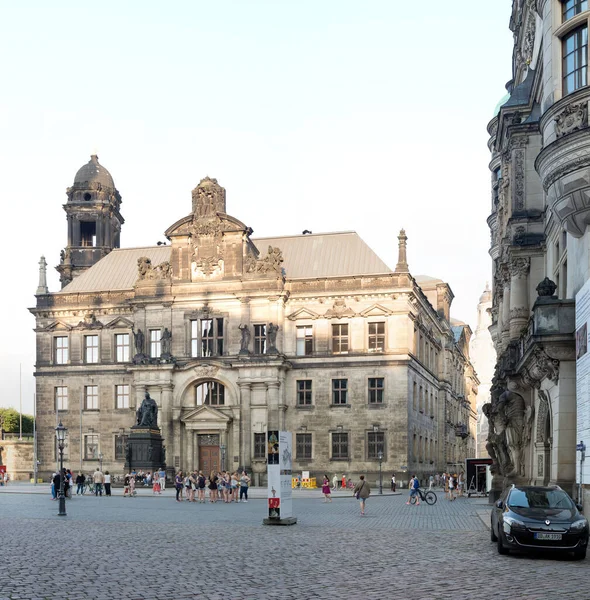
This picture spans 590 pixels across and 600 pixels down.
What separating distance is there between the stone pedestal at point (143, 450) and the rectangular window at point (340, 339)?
59.1ft

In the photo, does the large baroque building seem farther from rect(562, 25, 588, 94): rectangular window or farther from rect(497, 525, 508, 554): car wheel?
rect(497, 525, 508, 554): car wheel

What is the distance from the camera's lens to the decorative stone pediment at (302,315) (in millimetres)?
70688

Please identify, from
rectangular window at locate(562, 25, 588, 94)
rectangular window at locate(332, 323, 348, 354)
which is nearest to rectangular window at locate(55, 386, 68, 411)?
rectangular window at locate(332, 323, 348, 354)

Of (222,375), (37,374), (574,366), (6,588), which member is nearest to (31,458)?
(37,374)

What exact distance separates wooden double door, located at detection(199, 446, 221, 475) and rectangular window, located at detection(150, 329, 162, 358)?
8.17 meters

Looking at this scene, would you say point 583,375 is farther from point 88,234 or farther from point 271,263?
point 88,234

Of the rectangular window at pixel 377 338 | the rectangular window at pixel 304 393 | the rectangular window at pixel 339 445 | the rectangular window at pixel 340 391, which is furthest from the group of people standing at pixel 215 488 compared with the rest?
the rectangular window at pixel 377 338

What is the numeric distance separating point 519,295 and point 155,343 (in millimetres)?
39427

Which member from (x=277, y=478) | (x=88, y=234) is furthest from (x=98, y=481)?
(x=88, y=234)

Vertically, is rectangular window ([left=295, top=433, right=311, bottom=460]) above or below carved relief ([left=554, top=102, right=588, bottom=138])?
below

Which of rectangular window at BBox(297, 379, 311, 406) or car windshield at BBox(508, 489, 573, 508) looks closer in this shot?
car windshield at BBox(508, 489, 573, 508)

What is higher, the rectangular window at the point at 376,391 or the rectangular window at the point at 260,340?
the rectangular window at the point at 260,340

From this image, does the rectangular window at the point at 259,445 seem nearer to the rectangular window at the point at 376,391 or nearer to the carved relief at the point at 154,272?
the rectangular window at the point at 376,391

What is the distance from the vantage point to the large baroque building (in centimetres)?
6938
